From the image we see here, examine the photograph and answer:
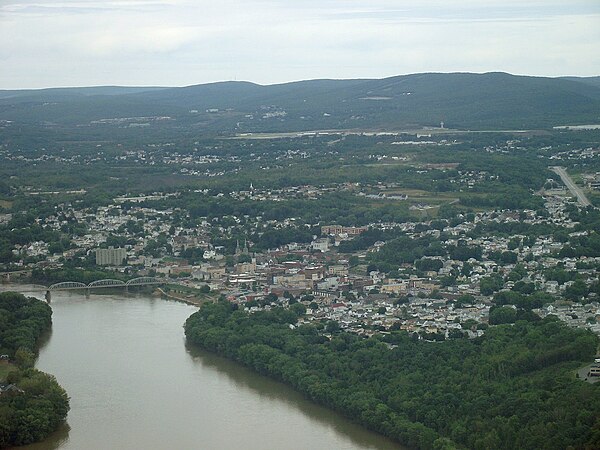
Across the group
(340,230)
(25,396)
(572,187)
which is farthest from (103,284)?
(572,187)

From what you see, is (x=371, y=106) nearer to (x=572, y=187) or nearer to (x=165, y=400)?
(x=572, y=187)

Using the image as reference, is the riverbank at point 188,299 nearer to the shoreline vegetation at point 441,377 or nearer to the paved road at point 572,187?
the shoreline vegetation at point 441,377

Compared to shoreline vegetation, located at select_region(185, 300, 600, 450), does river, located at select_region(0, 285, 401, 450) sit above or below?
below

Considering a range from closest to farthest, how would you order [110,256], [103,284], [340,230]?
[103,284] < [110,256] < [340,230]

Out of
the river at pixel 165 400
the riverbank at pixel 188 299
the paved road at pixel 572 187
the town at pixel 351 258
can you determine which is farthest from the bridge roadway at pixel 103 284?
the paved road at pixel 572 187

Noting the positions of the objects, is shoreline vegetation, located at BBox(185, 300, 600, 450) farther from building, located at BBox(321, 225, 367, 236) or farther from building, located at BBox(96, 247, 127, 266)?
building, located at BBox(321, 225, 367, 236)

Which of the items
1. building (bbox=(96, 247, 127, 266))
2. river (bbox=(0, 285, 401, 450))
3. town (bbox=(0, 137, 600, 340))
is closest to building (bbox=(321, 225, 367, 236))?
town (bbox=(0, 137, 600, 340))

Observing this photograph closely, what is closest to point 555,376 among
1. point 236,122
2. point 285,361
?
point 285,361
